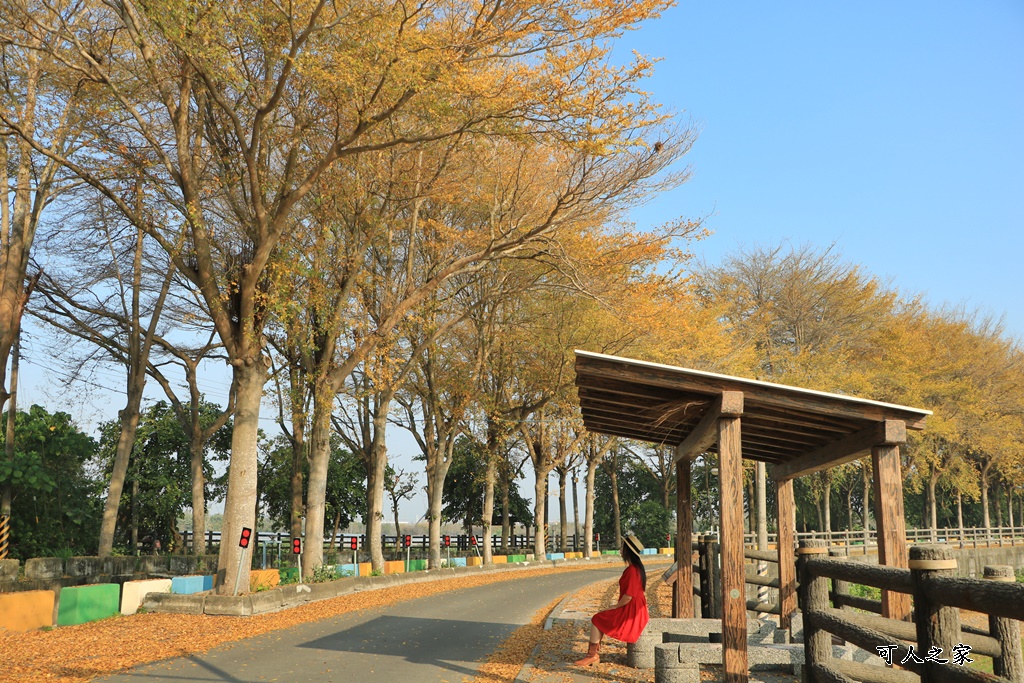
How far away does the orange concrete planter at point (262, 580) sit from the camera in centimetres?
1738

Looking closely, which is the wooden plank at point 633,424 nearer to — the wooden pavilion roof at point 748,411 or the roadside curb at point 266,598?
the wooden pavilion roof at point 748,411

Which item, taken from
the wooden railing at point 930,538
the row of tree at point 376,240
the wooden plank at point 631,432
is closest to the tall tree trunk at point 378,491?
the row of tree at point 376,240

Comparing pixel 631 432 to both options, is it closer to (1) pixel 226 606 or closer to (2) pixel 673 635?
(2) pixel 673 635

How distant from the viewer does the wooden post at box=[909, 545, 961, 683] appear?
404 cm

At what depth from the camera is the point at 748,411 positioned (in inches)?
328

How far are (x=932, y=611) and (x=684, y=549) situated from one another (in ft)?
22.3

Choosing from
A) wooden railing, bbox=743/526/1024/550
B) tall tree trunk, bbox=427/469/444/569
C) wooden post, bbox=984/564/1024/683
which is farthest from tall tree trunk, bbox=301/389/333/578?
wooden railing, bbox=743/526/1024/550

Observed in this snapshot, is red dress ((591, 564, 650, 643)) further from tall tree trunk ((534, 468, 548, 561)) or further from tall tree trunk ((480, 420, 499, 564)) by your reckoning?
tall tree trunk ((534, 468, 548, 561))

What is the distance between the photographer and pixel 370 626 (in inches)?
547

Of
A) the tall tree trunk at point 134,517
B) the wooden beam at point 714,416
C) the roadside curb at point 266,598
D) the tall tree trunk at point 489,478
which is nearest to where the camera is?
the wooden beam at point 714,416

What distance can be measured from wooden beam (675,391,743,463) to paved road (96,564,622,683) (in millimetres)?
3713

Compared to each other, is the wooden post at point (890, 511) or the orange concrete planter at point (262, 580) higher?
the wooden post at point (890, 511)

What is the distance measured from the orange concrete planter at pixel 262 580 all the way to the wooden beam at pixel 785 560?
1100 cm

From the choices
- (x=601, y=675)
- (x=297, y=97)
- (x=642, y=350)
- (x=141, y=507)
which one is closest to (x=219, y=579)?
(x=601, y=675)
